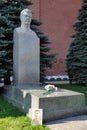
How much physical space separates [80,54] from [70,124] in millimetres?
5976

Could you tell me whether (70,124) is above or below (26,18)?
below

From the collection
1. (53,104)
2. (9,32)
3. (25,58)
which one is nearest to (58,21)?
(9,32)

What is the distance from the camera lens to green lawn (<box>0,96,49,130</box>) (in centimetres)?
437

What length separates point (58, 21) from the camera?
16.6 m

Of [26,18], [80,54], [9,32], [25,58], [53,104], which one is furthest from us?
[80,54]

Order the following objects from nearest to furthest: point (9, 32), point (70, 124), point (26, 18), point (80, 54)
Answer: point (70, 124) → point (26, 18) → point (9, 32) → point (80, 54)

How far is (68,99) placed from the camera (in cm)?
522

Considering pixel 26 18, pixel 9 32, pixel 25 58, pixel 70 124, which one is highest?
pixel 26 18

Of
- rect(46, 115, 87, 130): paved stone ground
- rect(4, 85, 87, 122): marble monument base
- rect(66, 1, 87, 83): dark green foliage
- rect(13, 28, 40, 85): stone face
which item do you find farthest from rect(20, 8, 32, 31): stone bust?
rect(66, 1, 87, 83): dark green foliage

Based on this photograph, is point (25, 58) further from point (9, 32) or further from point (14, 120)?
point (14, 120)

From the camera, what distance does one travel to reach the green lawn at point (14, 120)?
4367 millimetres

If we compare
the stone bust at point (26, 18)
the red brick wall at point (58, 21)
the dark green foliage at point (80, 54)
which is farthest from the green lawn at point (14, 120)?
the red brick wall at point (58, 21)

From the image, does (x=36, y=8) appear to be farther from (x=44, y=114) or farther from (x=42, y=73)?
(x=44, y=114)

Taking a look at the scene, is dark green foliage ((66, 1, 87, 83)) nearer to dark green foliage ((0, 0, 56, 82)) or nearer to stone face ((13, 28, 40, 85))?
dark green foliage ((0, 0, 56, 82))
